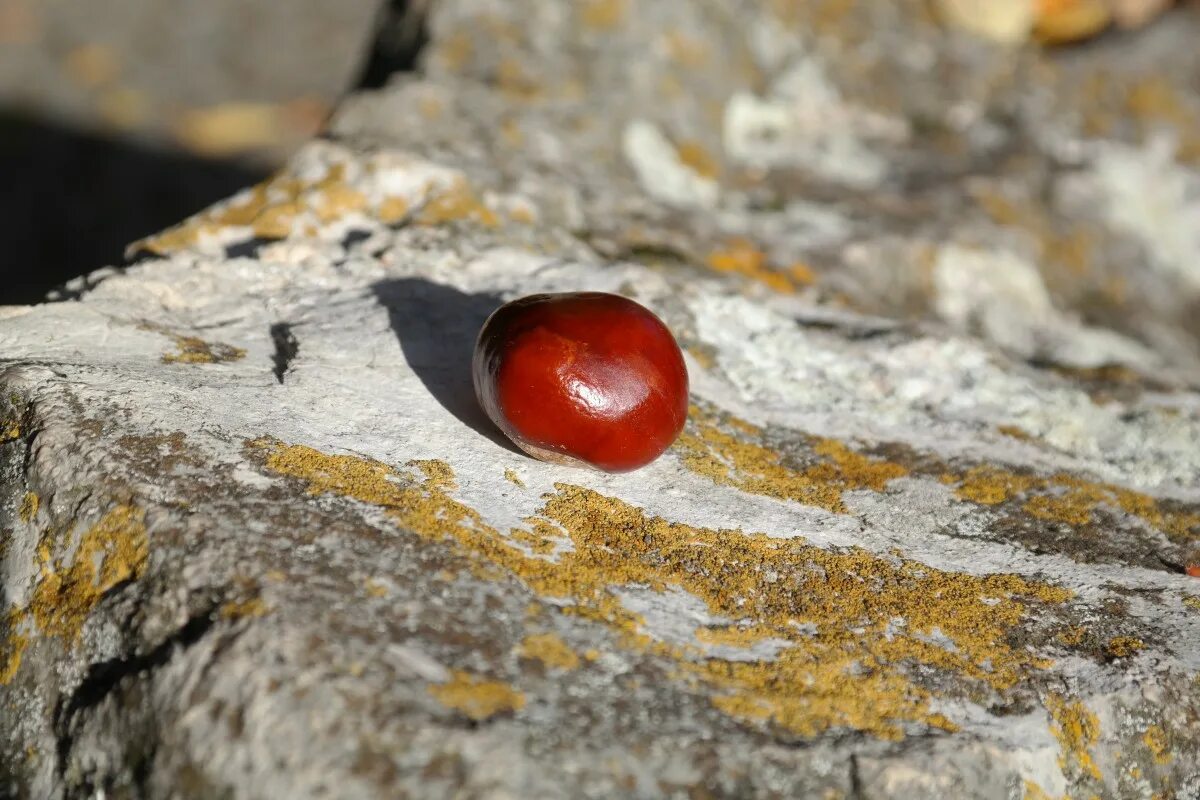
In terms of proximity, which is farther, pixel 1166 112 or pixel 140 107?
pixel 140 107

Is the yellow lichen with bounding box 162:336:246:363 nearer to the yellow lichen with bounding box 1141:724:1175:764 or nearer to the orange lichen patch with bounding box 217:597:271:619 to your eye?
the orange lichen patch with bounding box 217:597:271:619

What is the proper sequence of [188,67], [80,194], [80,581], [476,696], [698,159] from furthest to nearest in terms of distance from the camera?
[188,67]
[80,194]
[698,159]
[80,581]
[476,696]

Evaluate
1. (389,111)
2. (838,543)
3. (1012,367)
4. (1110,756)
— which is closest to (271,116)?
(389,111)

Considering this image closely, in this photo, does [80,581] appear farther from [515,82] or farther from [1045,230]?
[1045,230]

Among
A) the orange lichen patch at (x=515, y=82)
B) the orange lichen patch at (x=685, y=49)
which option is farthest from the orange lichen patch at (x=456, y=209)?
the orange lichen patch at (x=685, y=49)

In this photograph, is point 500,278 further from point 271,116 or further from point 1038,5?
point 271,116

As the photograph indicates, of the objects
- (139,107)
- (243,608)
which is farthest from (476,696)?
(139,107)
